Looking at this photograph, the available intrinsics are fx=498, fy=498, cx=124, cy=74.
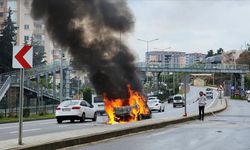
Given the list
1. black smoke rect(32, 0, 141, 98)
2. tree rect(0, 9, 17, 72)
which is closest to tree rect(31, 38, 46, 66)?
tree rect(0, 9, 17, 72)

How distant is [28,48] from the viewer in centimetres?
1285

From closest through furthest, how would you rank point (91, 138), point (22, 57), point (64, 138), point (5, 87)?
1. point (22, 57)
2. point (64, 138)
3. point (91, 138)
4. point (5, 87)

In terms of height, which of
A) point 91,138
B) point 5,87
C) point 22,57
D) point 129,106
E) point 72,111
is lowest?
point 91,138

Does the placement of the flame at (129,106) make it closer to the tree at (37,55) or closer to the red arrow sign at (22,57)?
the red arrow sign at (22,57)

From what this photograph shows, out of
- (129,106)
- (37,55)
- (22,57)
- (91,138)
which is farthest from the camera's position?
(37,55)

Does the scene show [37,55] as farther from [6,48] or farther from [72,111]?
[72,111]

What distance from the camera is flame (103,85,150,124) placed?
26.3 metres

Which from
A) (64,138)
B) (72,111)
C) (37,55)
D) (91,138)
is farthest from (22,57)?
(37,55)

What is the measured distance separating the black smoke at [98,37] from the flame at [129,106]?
36 centimetres

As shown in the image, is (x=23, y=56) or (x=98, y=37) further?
(x=98, y=37)

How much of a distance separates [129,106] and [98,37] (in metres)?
4.17

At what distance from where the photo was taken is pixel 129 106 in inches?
1065

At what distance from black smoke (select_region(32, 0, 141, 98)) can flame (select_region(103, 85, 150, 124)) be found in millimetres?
356

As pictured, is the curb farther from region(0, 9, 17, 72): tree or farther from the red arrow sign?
region(0, 9, 17, 72): tree
